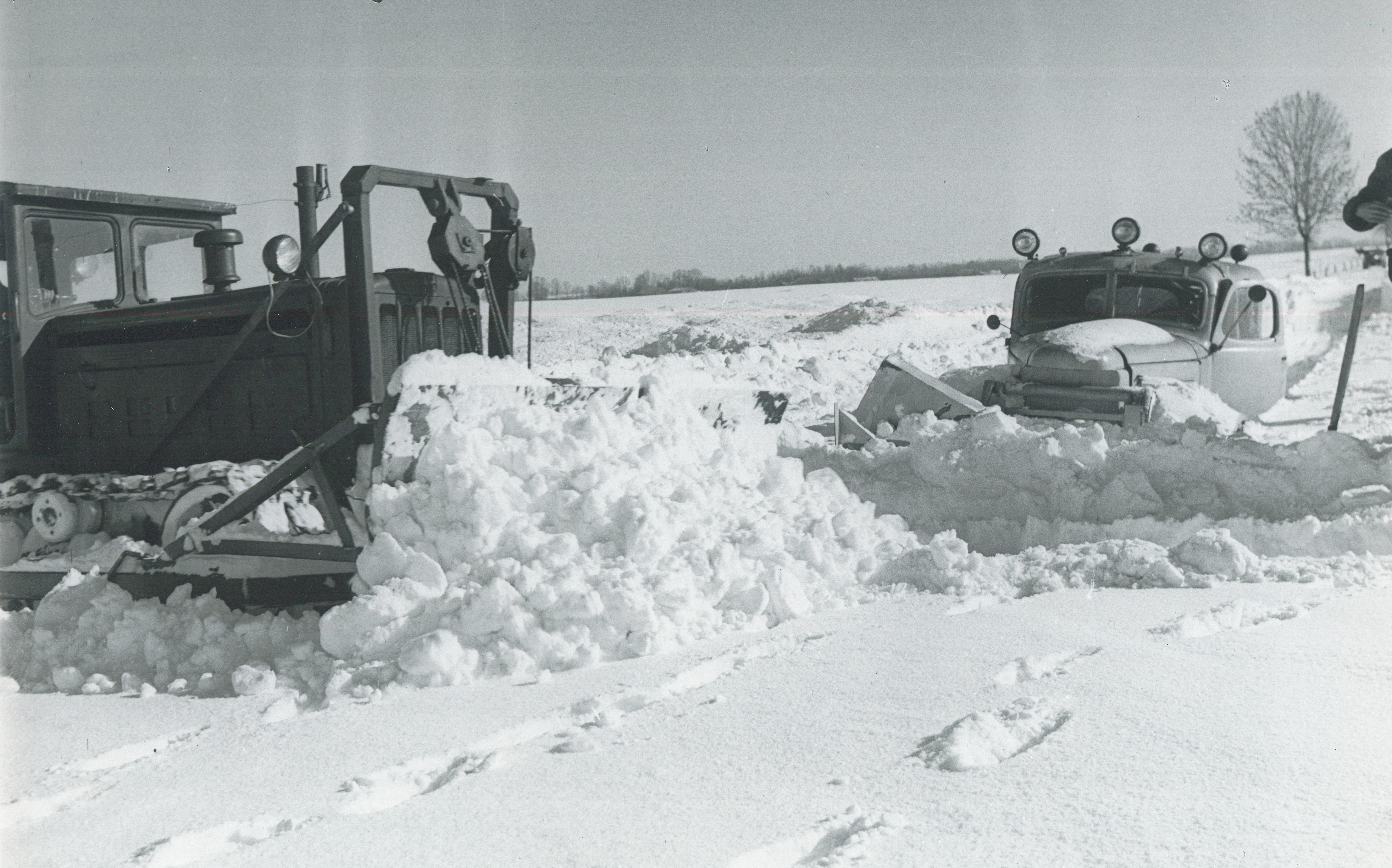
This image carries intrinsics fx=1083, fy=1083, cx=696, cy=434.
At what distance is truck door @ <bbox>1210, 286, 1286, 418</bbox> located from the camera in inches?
328

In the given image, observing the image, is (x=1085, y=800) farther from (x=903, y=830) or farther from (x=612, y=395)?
(x=612, y=395)

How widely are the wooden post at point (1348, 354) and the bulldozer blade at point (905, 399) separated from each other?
2.07 m

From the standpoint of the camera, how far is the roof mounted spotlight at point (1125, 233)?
877 cm

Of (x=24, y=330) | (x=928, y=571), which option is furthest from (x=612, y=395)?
(x=24, y=330)

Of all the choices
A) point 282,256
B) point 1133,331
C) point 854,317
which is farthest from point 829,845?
point 854,317

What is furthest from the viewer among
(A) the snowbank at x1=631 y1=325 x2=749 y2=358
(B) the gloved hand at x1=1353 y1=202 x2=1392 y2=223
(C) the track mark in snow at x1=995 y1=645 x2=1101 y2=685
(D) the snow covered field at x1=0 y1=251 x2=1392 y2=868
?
(A) the snowbank at x1=631 y1=325 x2=749 y2=358

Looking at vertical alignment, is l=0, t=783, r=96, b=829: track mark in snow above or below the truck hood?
below

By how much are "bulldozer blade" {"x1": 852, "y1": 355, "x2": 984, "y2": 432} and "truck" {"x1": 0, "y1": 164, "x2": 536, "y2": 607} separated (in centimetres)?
292

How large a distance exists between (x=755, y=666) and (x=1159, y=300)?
19.7 ft

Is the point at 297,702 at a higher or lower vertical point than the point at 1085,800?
lower

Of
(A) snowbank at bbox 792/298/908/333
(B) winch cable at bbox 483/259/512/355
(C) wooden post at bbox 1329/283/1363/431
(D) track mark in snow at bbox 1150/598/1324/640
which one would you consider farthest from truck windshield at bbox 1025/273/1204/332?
(A) snowbank at bbox 792/298/908/333

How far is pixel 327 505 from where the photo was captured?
4.63 meters

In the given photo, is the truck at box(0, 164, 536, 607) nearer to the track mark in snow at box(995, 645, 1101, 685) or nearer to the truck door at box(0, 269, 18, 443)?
the truck door at box(0, 269, 18, 443)

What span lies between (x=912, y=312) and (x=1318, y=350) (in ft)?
25.8
